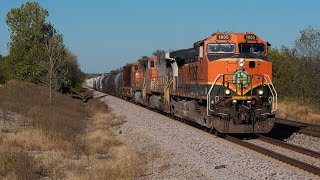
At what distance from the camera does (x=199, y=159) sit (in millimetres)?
12195

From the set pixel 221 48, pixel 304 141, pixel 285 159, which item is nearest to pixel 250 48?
pixel 221 48

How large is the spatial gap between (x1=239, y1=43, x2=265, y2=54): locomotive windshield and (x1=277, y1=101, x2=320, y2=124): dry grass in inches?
352

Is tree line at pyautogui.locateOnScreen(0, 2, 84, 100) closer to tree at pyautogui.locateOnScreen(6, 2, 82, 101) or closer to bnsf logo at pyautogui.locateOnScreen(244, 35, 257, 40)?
tree at pyautogui.locateOnScreen(6, 2, 82, 101)

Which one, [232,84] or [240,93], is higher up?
[232,84]

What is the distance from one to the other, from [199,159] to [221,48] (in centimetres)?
582

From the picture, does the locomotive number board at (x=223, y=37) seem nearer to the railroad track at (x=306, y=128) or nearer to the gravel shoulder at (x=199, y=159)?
the gravel shoulder at (x=199, y=159)

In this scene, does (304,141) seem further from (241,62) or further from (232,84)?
(241,62)

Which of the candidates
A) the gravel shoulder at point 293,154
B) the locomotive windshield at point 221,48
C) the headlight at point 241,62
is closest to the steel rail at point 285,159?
the gravel shoulder at point 293,154

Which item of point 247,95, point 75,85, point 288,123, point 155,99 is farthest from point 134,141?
point 75,85

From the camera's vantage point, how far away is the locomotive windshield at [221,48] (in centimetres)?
1664

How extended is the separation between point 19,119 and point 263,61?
43.9 ft

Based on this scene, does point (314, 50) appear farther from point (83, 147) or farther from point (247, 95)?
point (83, 147)

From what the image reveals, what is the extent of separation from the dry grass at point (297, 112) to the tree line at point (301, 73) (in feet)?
6.65

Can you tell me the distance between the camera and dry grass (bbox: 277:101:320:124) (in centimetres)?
2545
